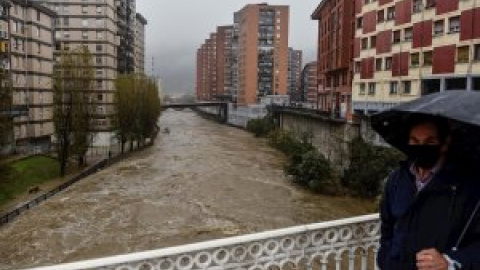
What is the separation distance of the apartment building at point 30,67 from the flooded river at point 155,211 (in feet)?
49.8

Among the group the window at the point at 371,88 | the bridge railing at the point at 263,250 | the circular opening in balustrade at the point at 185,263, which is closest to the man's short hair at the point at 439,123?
the bridge railing at the point at 263,250

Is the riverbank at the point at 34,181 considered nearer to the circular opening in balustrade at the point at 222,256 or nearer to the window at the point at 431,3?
the circular opening in balustrade at the point at 222,256

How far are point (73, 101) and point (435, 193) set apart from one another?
3946 cm

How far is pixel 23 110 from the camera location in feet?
146

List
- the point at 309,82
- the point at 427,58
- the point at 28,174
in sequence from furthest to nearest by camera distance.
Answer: the point at 309,82, the point at 28,174, the point at 427,58

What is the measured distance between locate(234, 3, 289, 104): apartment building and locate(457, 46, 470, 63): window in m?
85.1

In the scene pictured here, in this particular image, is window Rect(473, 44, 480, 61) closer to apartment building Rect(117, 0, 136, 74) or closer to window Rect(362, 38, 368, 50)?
window Rect(362, 38, 368, 50)

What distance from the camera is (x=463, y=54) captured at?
28312 millimetres

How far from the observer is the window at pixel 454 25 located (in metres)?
28.7

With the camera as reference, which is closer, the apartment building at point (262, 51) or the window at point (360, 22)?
the window at point (360, 22)

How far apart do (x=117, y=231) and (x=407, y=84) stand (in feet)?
73.7

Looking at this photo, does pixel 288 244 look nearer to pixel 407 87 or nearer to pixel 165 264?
pixel 165 264

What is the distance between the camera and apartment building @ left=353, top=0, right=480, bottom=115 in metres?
28.0

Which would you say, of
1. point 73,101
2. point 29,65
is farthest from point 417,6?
point 29,65
